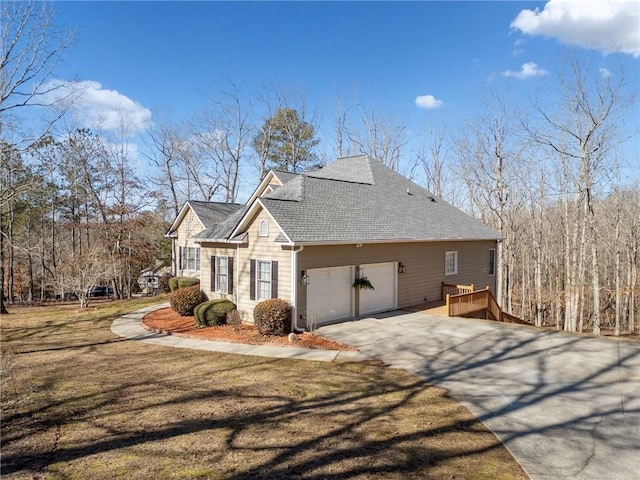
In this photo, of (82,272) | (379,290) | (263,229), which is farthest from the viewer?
(82,272)

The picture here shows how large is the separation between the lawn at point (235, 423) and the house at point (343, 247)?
382 centimetres

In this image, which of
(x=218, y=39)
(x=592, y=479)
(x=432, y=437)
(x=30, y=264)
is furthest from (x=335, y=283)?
(x=30, y=264)

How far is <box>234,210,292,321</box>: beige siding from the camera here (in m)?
12.5

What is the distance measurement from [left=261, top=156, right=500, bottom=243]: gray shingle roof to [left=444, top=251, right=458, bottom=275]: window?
0.96m

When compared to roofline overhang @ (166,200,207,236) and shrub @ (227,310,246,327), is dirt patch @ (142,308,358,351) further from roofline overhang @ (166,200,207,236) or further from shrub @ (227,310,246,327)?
roofline overhang @ (166,200,207,236)

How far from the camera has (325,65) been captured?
26.6m

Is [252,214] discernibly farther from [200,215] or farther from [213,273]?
[200,215]

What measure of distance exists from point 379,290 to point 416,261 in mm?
2436

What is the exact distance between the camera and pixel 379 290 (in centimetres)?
1507

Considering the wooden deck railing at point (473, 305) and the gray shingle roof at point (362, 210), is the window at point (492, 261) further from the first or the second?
the wooden deck railing at point (473, 305)

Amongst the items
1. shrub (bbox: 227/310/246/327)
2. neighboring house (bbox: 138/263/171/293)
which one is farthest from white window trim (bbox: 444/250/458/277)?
neighboring house (bbox: 138/263/171/293)

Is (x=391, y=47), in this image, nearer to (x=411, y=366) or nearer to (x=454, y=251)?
(x=454, y=251)

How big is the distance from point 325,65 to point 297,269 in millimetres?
19401

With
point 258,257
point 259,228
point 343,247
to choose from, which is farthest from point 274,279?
point 343,247
